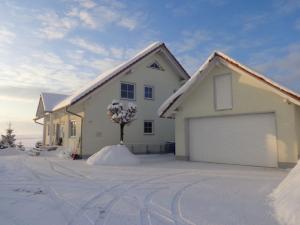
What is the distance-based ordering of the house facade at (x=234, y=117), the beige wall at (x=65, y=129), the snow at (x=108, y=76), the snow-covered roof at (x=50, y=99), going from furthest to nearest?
the snow-covered roof at (x=50, y=99) < the beige wall at (x=65, y=129) < the snow at (x=108, y=76) < the house facade at (x=234, y=117)

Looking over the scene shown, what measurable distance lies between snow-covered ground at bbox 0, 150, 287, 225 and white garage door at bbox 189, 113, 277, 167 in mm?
2998

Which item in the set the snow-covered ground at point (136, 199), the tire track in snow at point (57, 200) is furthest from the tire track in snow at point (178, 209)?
the tire track in snow at point (57, 200)

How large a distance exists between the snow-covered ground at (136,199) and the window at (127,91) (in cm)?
1071

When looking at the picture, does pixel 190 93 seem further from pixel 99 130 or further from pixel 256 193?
pixel 256 193

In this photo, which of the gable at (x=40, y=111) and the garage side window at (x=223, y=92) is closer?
the garage side window at (x=223, y=92)

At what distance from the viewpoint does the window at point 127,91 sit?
65.4ft

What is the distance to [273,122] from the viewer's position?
12469mm

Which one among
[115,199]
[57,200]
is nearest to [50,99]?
[57,200]

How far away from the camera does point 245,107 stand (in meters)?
13.3

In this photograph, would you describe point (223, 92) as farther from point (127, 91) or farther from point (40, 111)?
point (40, 111)

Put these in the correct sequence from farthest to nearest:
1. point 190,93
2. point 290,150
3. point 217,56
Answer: point 190,93 < point 217,56 < point 290,150

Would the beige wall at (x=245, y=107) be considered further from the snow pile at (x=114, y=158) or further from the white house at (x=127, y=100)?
the white house at (x=127, y=100)

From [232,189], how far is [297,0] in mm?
8929

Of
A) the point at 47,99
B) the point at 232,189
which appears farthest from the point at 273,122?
the point at 47,99
